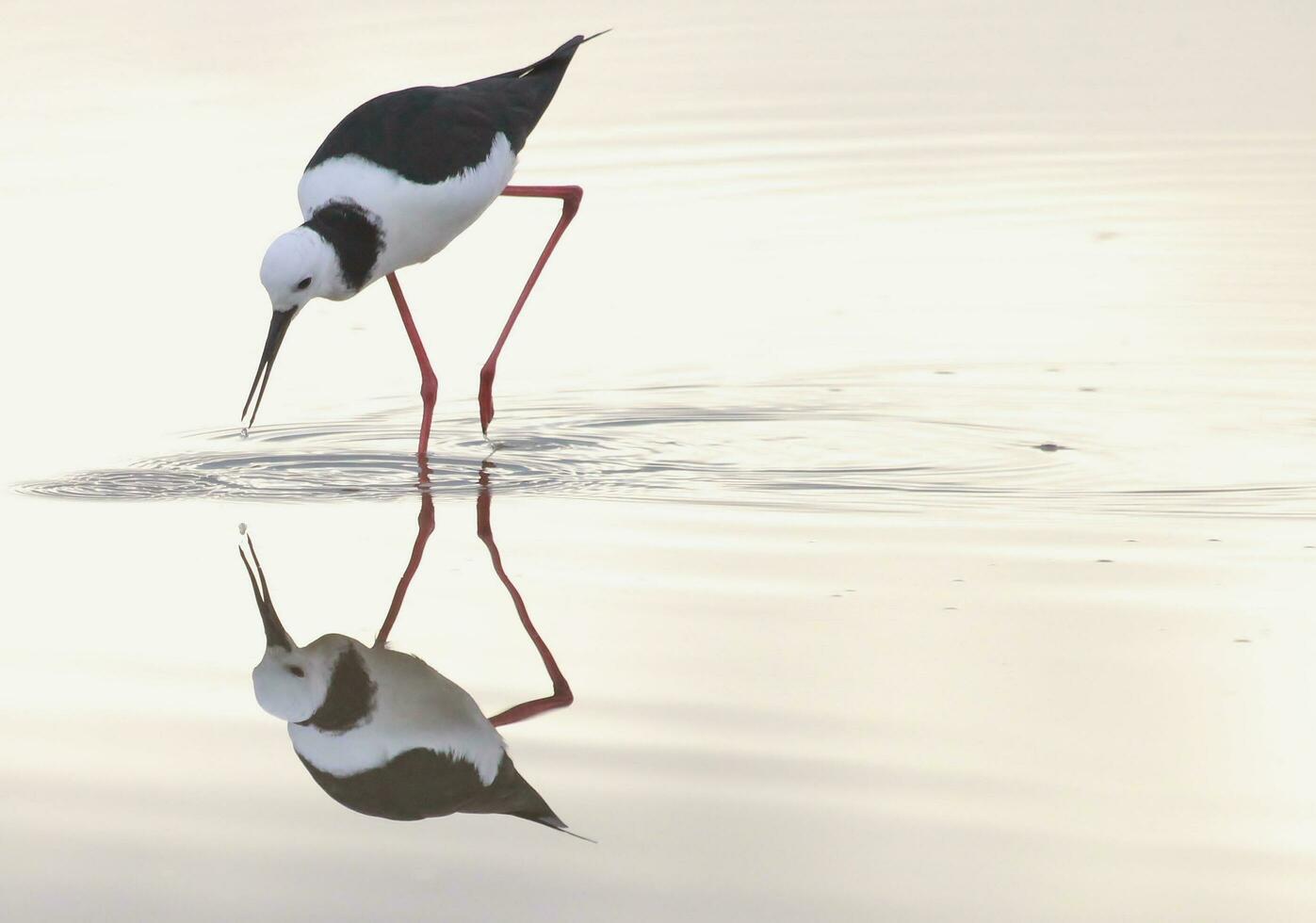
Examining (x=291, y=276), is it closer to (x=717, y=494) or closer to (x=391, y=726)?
(x=717, y=494)

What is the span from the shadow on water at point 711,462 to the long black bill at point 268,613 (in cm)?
54

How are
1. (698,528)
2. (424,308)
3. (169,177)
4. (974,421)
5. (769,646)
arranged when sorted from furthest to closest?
(169,177)
(424,308)
(974,421)
(698,528)
(769,646)

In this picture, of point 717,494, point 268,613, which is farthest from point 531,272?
point 268,613

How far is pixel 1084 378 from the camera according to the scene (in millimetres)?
6027

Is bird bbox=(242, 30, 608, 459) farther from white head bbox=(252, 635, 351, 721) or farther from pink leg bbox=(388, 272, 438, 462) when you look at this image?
white head bbox=(252, 635, 351, 721)

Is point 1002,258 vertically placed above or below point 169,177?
below

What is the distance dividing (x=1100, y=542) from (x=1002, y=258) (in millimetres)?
2800

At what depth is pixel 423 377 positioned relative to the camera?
593 centimetres

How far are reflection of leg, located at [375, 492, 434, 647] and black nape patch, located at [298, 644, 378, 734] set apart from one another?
10cm

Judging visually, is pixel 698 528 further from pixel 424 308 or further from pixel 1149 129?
pixel 1149 129

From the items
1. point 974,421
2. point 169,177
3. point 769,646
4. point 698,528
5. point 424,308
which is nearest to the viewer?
point 769,646

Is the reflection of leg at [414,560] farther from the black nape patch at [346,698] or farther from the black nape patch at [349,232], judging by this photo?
the black nape patch at [349,232]

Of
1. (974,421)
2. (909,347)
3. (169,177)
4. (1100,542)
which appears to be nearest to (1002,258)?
(909,347)

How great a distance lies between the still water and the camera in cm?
325
